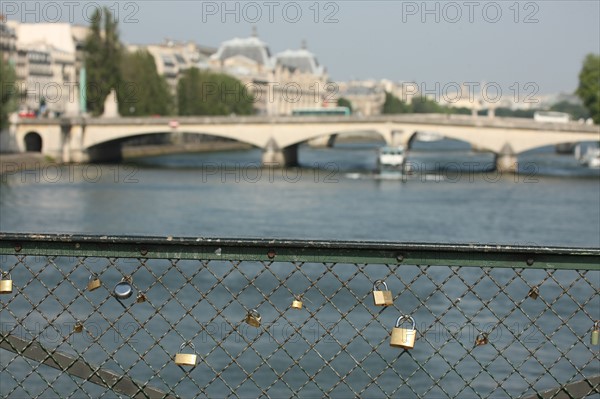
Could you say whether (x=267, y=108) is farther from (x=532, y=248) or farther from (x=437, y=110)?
(x=532, y=248)

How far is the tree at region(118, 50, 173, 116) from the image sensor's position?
65625 millimetres

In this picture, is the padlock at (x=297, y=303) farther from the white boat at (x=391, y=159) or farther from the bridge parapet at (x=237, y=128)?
the bridge parapet at (x=237, y=128)

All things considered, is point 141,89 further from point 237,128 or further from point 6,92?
point 6,92

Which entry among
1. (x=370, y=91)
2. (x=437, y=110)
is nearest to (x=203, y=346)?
(x=437, y=110)

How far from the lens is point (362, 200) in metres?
35.1

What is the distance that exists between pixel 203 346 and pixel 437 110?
4417 inches

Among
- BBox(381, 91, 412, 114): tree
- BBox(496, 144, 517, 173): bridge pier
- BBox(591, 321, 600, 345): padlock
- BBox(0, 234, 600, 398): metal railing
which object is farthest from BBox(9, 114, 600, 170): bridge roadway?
BBox(591, 321, 600, 345): padlock

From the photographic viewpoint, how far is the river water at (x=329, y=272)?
32.4ft

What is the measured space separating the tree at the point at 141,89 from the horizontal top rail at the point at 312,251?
6113cm

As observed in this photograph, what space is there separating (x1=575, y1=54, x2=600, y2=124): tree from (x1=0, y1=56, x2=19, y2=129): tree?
27999 mm

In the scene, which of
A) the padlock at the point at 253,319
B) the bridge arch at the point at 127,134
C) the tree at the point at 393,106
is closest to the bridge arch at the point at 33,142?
the bridge arch at the point at 127,134

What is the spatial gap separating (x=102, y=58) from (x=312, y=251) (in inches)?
2317

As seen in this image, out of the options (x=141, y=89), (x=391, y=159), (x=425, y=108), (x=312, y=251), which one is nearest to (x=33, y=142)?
(x=141, y=89)

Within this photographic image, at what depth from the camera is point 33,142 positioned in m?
58.5
